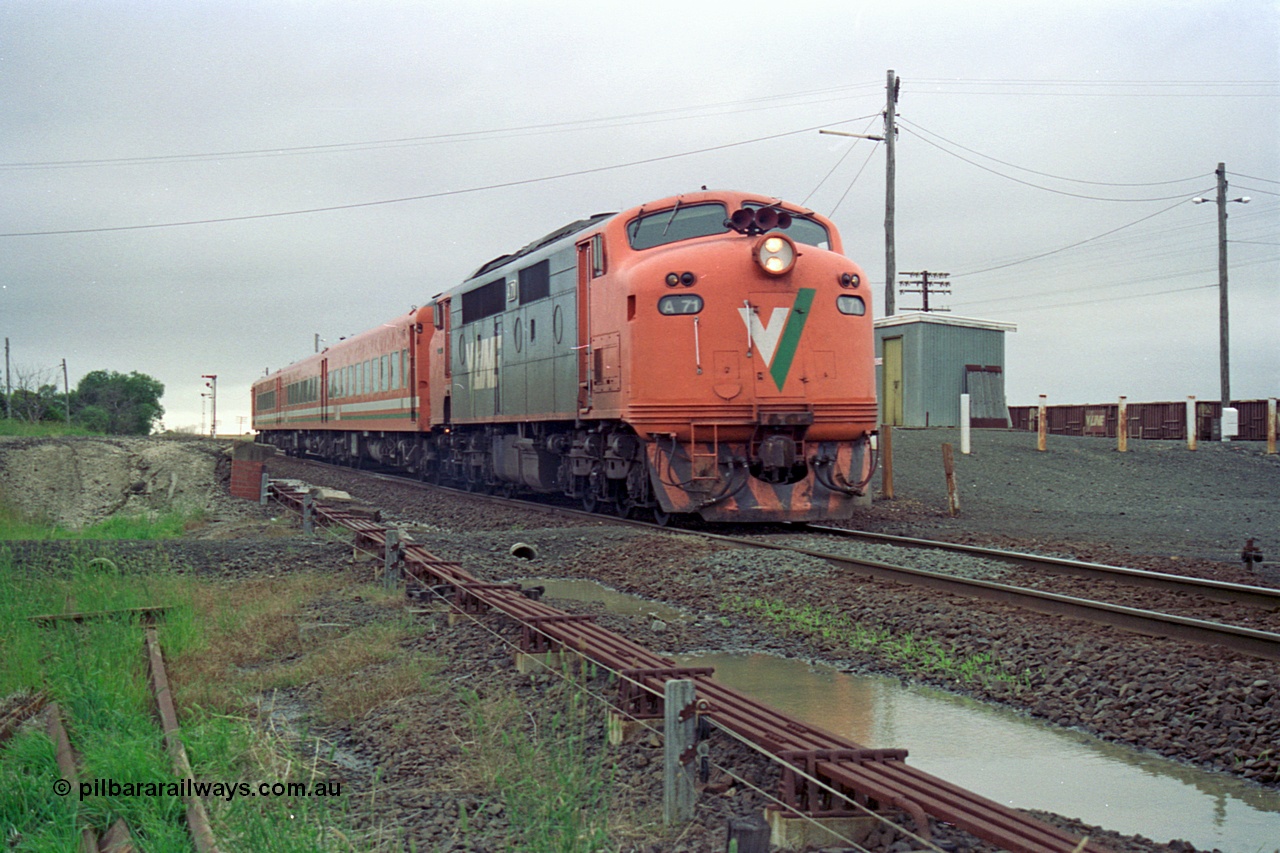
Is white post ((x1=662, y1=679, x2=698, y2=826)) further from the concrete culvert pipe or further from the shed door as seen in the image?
the shed door

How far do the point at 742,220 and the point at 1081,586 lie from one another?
5.66 metres

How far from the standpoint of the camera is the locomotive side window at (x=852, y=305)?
1211cm

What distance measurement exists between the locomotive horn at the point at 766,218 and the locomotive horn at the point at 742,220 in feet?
0.29

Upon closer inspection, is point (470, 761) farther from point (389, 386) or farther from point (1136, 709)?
point (389, 386)

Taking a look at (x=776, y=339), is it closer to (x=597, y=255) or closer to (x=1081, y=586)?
(x=597, y=255)

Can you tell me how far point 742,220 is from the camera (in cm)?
1208

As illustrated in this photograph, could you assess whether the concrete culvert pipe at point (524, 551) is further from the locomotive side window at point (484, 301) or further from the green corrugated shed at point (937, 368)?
the green corrugated shed at point (937, 368)

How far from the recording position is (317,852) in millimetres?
2996

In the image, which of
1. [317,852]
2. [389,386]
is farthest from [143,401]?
[317,852]

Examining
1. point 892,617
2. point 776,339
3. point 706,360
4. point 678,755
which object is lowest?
point 892,617

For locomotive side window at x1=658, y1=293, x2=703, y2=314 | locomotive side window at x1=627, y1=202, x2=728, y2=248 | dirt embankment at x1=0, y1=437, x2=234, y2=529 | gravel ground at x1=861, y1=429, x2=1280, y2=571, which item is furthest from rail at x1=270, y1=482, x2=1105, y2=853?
dirt embankment at x1=0, y1=437, x2=234, y2=529

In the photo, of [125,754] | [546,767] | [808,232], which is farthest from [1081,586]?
[125,754]

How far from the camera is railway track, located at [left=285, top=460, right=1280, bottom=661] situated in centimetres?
618

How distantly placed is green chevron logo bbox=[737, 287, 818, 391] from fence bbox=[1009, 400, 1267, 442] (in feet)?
79.0
